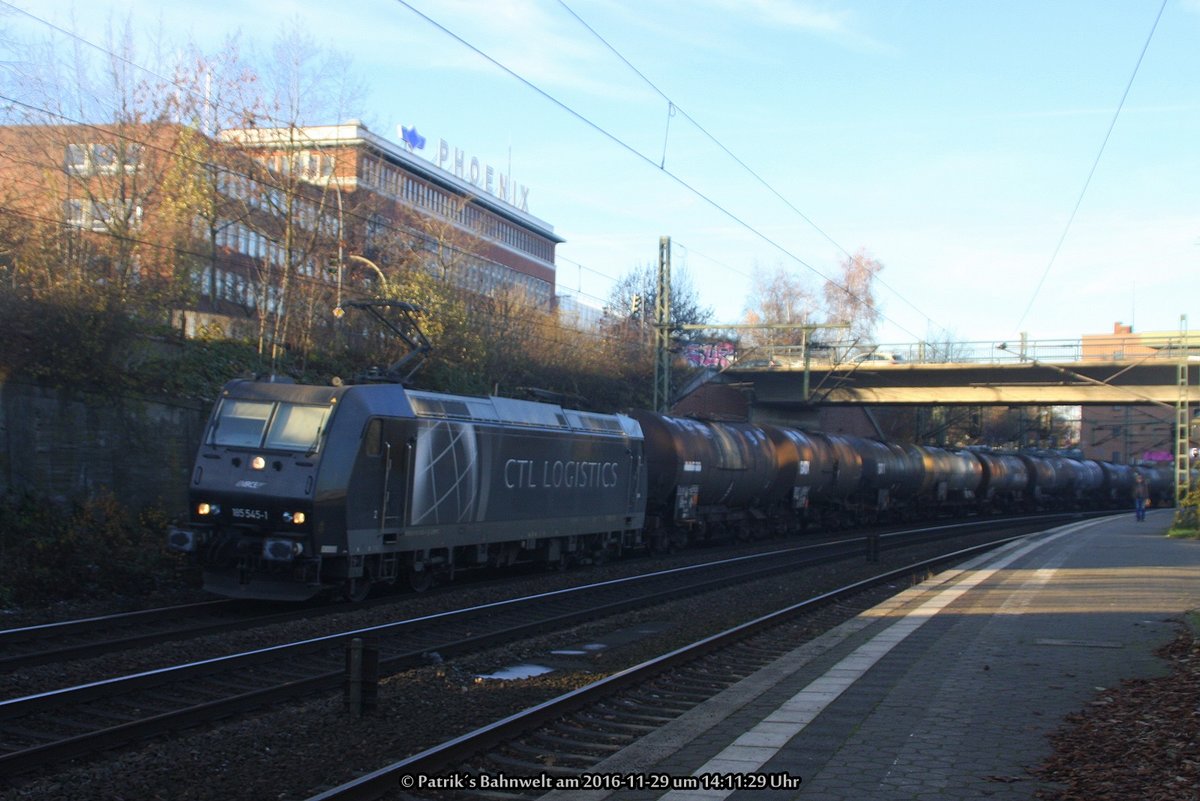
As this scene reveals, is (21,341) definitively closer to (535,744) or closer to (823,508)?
(535,744)

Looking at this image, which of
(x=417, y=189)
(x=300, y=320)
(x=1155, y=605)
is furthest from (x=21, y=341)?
(x=417, y=189)

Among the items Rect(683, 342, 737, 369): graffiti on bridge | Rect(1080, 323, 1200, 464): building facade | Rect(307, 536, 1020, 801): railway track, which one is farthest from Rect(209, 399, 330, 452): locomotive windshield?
Rect(1080, 323, 1200, 464): building facade

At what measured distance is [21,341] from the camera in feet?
63.3

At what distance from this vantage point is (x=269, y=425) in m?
15.5

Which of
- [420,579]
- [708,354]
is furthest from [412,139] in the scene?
[420,579]

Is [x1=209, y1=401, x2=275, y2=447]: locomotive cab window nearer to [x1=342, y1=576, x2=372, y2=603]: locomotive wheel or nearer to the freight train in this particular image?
the freight train

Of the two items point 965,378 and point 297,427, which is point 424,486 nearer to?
point 297,427

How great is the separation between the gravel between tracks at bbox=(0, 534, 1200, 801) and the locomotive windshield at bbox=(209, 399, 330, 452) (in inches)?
200

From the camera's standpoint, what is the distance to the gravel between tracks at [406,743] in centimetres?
668

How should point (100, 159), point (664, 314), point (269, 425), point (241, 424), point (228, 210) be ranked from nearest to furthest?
1. point (269, 425)
2. point (241, 424)
3. point (100, 159)
4. point (228, 210)
5. point (664, 314)

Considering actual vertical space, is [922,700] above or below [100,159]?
below

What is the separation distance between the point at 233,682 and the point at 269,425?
5843mm

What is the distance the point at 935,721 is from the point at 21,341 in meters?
17.2

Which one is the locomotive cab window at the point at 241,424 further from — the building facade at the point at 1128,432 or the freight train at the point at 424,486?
the building facade at the point at 1128,432
